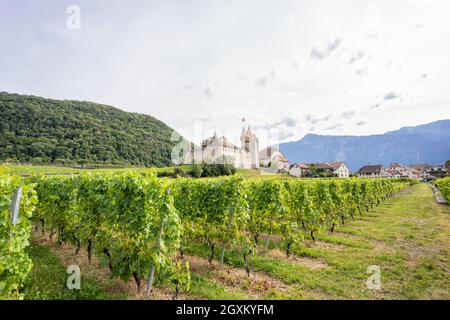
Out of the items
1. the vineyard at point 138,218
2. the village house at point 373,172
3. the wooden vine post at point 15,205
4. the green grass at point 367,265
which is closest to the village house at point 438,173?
the village house at point 373,172

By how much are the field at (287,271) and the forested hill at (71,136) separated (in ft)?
250

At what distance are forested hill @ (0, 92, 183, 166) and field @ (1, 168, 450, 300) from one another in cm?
7625

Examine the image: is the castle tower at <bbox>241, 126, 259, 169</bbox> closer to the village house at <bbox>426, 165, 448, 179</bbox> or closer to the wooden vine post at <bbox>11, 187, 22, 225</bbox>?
the village house at <bbox>426, 165, 448, 179</bbox>

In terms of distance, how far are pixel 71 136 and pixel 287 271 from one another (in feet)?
337

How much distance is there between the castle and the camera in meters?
97.2

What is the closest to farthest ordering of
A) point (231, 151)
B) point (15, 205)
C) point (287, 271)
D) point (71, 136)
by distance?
1. point (15, 205)
2. point (287, 271)
3. point (71, 136)
4. point (231, 151)

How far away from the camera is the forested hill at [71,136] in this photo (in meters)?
75.7

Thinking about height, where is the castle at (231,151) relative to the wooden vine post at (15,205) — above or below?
above

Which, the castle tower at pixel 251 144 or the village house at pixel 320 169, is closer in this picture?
the village house at pixel 320 169

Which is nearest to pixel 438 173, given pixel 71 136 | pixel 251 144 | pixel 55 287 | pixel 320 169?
pixel 320 169

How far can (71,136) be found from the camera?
301 ft

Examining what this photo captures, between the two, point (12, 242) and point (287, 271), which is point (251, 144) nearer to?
point (287, 271)

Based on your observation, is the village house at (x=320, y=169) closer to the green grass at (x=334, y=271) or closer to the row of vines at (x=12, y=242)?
the green grass at (x=334, y=271)
